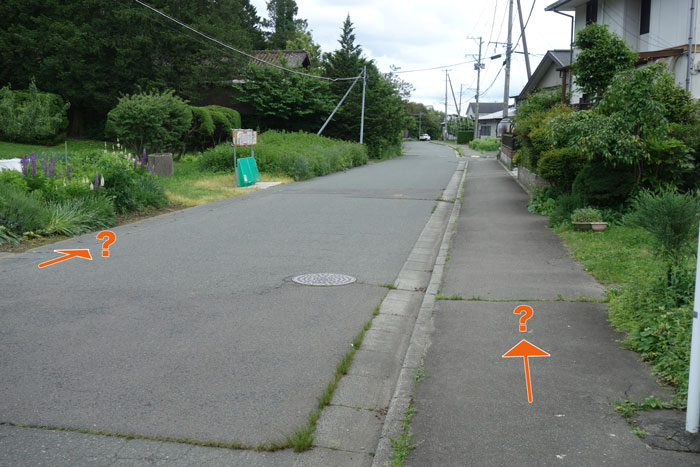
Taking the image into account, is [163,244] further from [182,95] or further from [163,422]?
[182,95]

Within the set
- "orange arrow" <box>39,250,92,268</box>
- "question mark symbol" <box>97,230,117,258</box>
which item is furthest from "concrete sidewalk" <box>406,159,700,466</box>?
"orange arrow" <box>39,250,92,268</box>

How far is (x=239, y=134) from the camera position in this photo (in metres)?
21.7

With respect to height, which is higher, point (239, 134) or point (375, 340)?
point (239, 134)

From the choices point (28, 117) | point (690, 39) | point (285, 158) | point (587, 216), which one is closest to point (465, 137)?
point (28, 117)

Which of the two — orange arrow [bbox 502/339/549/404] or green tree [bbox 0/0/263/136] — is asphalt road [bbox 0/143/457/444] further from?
green tree [bbox 0/0/263/136]

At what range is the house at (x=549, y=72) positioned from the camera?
3028 cm

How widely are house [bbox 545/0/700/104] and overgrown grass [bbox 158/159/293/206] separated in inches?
487

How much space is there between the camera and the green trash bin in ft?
69.6

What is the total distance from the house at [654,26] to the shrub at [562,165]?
22.1ft

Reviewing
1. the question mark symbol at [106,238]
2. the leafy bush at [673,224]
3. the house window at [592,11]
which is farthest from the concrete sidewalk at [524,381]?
the house window at [592,11]

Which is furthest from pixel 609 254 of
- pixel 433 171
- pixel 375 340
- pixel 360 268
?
pixel 433 171

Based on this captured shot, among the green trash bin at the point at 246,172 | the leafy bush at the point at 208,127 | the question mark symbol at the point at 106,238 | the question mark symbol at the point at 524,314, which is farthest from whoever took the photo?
the leafy bush at the point at 208,127

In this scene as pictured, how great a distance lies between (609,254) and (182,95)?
35.0m

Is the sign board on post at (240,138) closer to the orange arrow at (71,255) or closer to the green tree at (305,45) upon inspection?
the orange arrow at (71,255)
